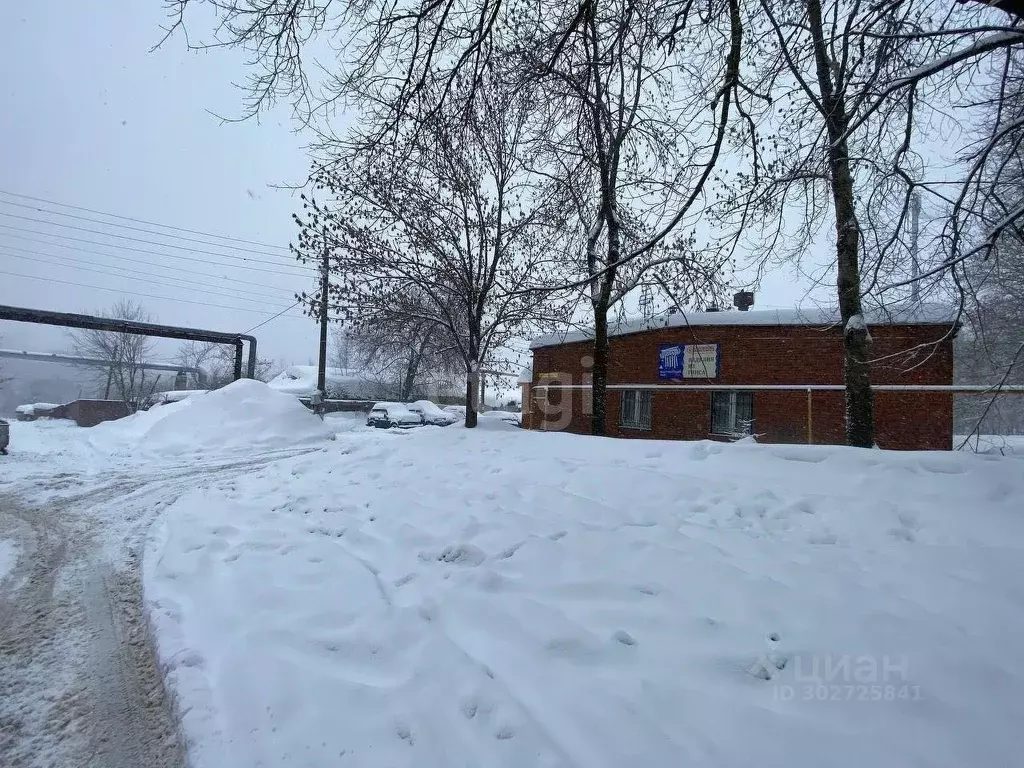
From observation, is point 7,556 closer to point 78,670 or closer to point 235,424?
point 78,670

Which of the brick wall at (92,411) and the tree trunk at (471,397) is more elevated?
the tree trunk at (471,397)

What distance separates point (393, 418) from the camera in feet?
71.1

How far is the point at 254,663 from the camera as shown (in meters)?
2.67

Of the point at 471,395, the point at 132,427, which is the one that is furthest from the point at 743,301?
the point at 132,427

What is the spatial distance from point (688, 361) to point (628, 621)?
34.2 feet

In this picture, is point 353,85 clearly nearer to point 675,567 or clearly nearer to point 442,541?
point 442,541

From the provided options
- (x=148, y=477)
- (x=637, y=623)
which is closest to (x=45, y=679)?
(x=637, y=623)

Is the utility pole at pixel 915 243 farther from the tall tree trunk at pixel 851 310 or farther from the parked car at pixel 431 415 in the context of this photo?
the parked car at pixel 431 415

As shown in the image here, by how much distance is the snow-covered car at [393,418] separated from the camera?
21.6 metres

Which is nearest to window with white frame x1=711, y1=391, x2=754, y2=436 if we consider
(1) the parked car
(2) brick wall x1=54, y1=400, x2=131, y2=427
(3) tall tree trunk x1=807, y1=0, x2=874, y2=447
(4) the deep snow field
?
(3) tall tree trunk x1=807, y1=0, x2=874, y2=447

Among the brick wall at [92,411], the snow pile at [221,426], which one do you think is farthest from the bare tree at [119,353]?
the snow pile at [221,426]

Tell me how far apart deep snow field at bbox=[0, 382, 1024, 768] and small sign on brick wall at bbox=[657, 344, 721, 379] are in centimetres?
721

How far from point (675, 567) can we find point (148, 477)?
29.5 feet

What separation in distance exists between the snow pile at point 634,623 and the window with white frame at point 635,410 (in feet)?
26.4
